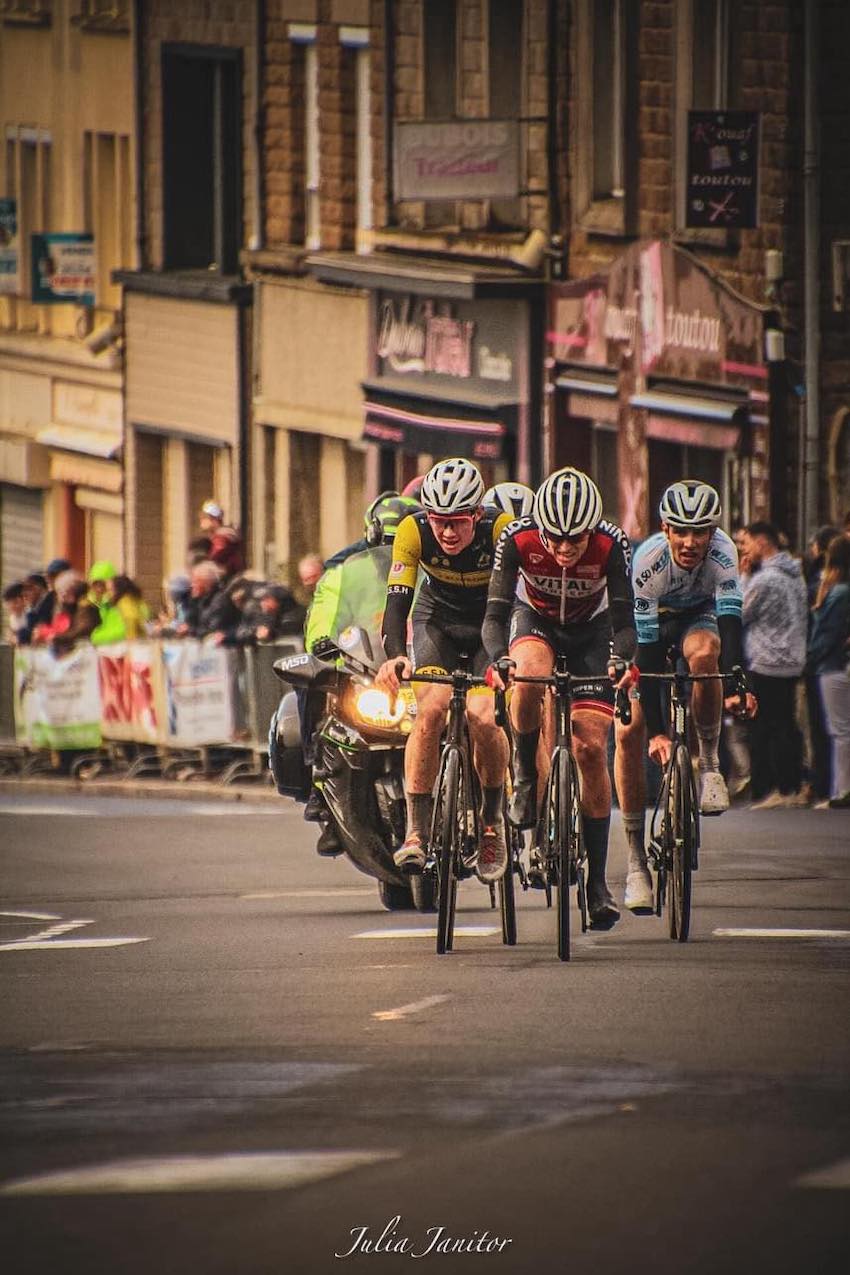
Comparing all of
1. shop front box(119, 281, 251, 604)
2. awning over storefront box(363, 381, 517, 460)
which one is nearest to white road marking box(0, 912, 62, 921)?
awning over storefront box(363, 381, 517, 460)

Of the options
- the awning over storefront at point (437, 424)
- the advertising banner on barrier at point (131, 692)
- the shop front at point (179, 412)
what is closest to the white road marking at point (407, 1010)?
the advertising banner on barrier at point (131, 692)

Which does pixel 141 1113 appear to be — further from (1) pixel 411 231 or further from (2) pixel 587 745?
(1) pixel 411 231

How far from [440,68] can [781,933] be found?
21312 millimetres

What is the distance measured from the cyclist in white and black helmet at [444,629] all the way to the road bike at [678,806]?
649 mm

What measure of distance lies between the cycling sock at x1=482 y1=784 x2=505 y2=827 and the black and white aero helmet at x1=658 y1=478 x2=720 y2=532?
1.30 meters

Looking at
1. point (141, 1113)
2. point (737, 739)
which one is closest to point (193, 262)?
point (737, 739)

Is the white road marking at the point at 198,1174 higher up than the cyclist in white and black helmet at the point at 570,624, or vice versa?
the cyclist in white and black helmet at the point at 570,624

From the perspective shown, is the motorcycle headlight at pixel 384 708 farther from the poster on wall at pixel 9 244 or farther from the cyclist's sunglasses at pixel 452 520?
the poster on wall at pixel 9 244

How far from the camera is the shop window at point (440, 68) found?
33.9m

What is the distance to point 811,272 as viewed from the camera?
25.5 meters

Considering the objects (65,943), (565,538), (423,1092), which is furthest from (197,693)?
(423,1092)

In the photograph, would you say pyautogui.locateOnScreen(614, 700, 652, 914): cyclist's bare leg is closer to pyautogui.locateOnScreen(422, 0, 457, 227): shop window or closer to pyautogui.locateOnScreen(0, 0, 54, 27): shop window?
pyautogui.locateOnScreen(422, 0, 457, 227): shop window

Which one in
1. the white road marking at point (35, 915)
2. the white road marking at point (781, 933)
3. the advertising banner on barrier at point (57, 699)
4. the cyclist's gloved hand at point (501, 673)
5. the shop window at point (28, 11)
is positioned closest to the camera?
the cyclist's gloved hand at point (501, 673)

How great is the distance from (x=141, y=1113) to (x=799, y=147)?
670 inches
